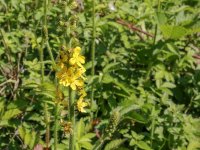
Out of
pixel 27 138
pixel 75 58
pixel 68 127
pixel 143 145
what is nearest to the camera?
pixel 75 58

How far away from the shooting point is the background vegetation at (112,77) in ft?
8.61

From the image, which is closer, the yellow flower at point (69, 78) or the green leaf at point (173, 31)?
the yellow flower at point (69, 78)

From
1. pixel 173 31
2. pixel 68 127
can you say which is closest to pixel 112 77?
pixel 173 31

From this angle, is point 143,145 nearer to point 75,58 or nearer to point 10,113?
point 10,113

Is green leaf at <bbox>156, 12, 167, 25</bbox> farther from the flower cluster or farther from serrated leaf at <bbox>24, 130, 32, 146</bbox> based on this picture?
the flower cluster

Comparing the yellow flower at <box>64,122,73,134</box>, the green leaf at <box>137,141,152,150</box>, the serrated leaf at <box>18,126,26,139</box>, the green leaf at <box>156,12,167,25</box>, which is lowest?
the green leaf at <box>137,141,152,150</box>

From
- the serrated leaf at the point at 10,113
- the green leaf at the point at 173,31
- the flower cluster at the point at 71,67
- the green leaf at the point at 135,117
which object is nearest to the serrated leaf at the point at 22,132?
the serrated leaf at the point at 10,113

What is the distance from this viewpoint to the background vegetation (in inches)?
103

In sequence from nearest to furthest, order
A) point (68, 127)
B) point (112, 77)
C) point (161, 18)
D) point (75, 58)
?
1. point (75, 58)
2. point (68, 127)
3. point (112, 77)
4. point (161, 18)

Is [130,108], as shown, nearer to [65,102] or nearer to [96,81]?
[96,81]

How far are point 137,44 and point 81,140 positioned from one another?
1.10m

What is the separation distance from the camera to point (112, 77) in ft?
9.66

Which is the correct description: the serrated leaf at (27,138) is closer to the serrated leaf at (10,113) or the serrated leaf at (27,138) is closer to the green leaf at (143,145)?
the serrated leaf at (10,113)

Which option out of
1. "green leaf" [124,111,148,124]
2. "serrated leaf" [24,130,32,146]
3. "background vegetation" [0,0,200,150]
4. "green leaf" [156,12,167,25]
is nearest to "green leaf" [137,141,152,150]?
"background vegetation" [0,0,200,150]
